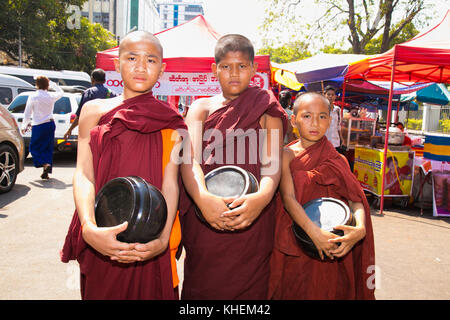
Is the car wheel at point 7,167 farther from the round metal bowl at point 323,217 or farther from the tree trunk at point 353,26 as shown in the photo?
the tree trunk at point 353,26

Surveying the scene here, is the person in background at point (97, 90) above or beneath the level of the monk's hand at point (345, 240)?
above

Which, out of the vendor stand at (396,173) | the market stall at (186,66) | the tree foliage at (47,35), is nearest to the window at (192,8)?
the tree foliage at (47,35)

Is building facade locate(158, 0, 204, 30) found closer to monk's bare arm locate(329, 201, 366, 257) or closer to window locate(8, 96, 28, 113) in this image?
window locate(8, 96, 28, 113)

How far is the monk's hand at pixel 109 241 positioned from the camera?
1.35 metres

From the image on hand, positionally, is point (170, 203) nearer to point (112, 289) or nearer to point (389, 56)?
point (112, 289)

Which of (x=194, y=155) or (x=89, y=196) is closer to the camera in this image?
(x=89, y=196)

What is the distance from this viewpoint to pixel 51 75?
17859mm

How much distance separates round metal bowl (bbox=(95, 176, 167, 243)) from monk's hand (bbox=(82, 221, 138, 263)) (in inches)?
1.2

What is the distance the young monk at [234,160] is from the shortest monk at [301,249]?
102mm

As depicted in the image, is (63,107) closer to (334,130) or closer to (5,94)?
(5,94)

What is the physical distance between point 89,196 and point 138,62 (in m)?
0.66

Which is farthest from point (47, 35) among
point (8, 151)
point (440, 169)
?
point (440, 169)

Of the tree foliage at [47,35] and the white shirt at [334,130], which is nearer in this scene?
the white shirt at [334,130]

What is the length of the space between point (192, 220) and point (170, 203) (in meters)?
0.38
